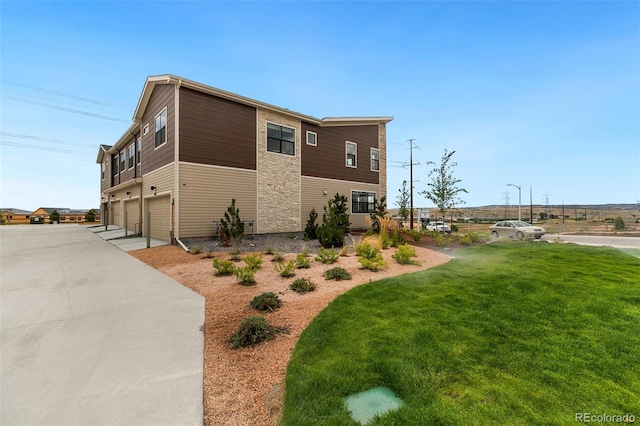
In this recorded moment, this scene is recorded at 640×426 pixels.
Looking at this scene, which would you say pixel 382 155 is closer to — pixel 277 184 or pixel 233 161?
pixel 277 184

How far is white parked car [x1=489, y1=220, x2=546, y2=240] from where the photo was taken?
15.1 meters

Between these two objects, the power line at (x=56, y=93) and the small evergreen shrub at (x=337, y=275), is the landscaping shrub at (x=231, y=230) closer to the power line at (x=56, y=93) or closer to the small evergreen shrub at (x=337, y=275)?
the small evergreen shrub at (x=337, y=275)

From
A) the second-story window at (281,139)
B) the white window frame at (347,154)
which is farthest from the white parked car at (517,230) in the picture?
the second-story window at (281,139)

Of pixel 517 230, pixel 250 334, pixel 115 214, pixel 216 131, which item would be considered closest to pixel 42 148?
pixel 115 214

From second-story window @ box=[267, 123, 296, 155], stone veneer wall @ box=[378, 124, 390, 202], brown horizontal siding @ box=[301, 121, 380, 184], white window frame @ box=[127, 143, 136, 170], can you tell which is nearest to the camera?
second-story window @ box=[267, 123, 296, 155]

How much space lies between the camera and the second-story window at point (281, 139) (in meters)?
13.8

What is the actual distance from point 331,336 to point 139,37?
14.7 metres

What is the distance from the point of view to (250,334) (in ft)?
10.3

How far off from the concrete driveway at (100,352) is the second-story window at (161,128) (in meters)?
8.07

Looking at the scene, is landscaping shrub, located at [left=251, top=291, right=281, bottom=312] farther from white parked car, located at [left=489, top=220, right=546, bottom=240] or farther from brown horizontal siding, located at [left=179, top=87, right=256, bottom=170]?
white parked car, located at [left=489, top=220, right=546, bottom=240]

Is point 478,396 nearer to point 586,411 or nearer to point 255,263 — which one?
point 586,411

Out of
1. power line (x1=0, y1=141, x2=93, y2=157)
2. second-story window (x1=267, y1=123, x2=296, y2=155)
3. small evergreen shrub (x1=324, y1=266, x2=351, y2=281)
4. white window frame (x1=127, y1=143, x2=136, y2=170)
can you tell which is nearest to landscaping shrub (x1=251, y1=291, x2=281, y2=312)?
small evergreen shrub (x1=324, y1=266, x2=351, y2=281)

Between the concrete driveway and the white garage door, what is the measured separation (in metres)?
10.5

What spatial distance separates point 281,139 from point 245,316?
11736mm
